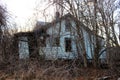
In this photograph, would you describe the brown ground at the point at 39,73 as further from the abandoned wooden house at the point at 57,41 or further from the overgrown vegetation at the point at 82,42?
the abandoned wooden house at the point at 57,41

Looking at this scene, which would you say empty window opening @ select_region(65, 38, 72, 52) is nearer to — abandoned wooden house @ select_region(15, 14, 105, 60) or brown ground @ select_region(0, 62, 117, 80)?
abandoned wooden house @ select_region(15, 14, 105, 60)

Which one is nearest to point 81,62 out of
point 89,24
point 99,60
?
point 99,60

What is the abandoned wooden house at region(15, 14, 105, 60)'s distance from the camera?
2395cm

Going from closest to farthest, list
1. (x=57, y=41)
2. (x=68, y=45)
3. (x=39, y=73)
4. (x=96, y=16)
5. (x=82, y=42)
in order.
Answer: (x=39, y=73) < (x=96, y=16) < (x=82, y=42) < (x=57, y=41) < (x=68, y=45)

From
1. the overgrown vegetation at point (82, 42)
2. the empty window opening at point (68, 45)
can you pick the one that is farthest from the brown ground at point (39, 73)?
the empty window opening at point (68, 45)

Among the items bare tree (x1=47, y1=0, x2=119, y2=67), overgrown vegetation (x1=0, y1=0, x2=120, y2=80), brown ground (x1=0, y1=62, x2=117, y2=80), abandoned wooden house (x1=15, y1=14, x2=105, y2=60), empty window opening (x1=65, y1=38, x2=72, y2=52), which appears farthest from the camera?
empty window opening (x1=65, y1=38, x2=72, y2=52)

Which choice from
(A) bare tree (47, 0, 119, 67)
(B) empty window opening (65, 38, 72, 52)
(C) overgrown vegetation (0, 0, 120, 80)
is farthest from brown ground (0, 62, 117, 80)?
(B) empty window opening (65, 38, 72, 52)

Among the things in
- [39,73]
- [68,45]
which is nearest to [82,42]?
[68,45]

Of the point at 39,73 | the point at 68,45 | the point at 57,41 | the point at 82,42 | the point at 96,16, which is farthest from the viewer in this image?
the point at 68,45

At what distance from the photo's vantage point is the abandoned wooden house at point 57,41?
23.9 metres

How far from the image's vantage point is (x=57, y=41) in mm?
26125

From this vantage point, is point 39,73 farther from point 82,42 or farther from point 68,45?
point 68,45

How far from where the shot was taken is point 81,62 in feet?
79.6

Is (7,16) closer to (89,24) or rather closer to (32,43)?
(32,43)
